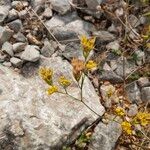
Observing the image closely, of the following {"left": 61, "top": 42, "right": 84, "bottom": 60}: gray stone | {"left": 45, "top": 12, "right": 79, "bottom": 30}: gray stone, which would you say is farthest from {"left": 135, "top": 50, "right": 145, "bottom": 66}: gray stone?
{"left": 45, "top": 12, "right": 79, "bottom": 30}: gray stone

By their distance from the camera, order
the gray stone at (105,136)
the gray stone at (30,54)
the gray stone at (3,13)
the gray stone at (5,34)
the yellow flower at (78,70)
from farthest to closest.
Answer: the gray stone at (3,13) → the gray stone at (5,34) → the gray stone at (30,54) → the gray stone at (105,136) → the yellow flower at (78,70)

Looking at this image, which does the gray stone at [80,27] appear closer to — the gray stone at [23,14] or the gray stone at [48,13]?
the gray stone at [48,13]

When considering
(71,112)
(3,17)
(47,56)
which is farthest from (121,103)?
(3,17)

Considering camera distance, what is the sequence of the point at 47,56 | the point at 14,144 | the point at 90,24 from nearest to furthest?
1. the point at 14,144
2. the point at 47,56
3. the point at 90,24

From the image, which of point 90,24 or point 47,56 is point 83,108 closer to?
point 47,56

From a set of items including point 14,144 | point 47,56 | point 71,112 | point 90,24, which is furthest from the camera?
point 90,24

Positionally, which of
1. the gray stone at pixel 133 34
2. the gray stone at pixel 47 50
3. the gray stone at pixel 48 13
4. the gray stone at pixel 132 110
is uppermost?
the gray stone at pixel 48 13

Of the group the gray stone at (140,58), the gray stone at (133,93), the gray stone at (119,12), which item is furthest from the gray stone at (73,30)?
the gray stone at (133,93)

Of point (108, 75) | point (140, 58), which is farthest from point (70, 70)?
point (140, 58)
